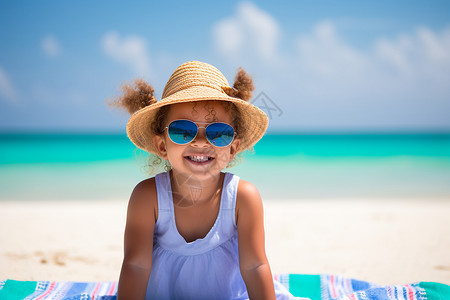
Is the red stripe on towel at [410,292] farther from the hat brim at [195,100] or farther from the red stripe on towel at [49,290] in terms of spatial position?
the red stripe on towel at [49,290]

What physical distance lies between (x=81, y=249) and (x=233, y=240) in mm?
2643

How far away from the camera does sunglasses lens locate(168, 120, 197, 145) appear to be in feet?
6.81

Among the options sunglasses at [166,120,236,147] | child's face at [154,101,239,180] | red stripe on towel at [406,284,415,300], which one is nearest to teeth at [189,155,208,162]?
child's face at [154,101,239,180]

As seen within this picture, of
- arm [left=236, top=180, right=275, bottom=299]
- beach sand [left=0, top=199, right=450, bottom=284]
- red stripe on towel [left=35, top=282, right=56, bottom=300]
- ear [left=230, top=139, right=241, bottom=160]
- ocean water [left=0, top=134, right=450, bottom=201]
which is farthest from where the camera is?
ocean water [left=0, top=134, right=450, bottom=201]

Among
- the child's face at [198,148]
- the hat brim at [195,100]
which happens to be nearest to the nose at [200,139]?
the child's face at [198,148]

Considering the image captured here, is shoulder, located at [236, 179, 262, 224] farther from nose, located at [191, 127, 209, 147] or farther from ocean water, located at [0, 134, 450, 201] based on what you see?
ocean water, located at [0, 134, 450, 201]

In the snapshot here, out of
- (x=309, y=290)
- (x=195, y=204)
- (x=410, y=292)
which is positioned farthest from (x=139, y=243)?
(x=410, y=292)

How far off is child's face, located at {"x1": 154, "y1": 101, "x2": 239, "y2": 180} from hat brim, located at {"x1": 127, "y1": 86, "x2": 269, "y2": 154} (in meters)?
0.07

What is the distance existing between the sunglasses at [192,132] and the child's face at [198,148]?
4 centimetres

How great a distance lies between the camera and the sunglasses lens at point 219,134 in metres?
2.09

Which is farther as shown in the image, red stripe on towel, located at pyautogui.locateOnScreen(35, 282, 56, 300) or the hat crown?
red stripe on towel, located at pyautogui.locateOnScreen(35, 282, 56, 300)

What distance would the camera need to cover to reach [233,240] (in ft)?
7.95

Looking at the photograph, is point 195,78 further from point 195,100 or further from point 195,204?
point 195,204

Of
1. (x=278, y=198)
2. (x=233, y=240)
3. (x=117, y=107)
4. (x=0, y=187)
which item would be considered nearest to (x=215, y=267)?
(x=233, y=240)
